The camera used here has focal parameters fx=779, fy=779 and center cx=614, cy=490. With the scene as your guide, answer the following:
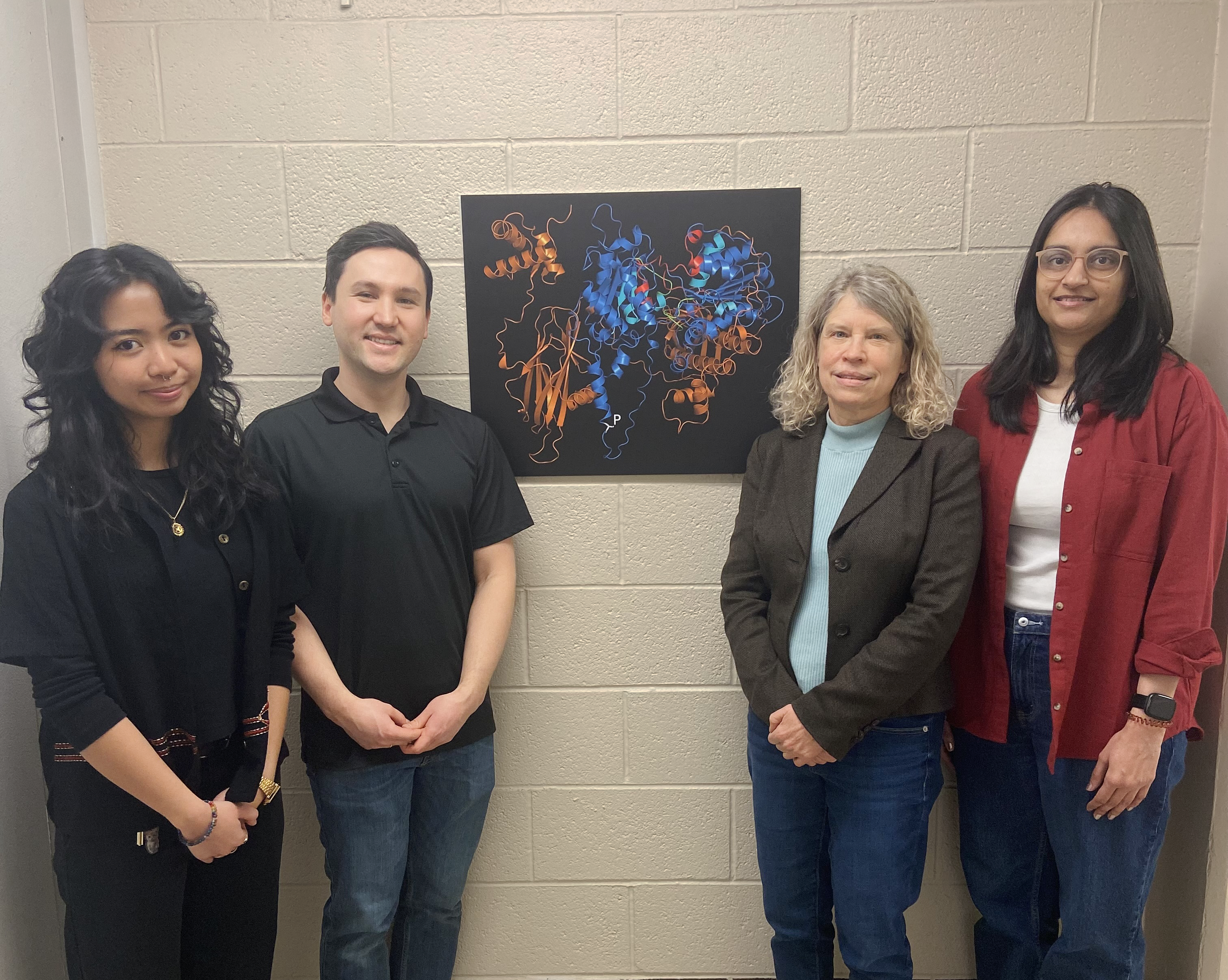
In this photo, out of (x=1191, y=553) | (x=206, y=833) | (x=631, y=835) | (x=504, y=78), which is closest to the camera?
(x=206, y=833)

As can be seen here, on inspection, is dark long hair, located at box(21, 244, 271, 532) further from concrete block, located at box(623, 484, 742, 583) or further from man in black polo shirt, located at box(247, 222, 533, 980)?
concrete block, located at box(623, 484, 742, 583)

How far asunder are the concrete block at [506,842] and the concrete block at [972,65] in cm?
181

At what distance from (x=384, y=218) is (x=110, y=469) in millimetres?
846

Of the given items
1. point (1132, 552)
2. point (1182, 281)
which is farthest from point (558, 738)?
point (1182, 281)

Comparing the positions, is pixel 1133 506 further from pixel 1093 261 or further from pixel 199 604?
pixel 199 604

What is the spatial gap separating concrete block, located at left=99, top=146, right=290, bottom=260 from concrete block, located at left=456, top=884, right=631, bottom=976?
5.49 feet

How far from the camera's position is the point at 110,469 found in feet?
4.08

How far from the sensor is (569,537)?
1879 millimetres

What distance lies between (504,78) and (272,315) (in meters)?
0.76

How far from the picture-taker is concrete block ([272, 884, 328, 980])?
1.95 meters

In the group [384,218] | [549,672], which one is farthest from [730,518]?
[384,218]

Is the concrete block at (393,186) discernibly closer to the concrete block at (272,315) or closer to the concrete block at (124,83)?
the concrete block at (272,315)

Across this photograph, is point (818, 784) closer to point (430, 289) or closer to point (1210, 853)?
point (1210, 853)

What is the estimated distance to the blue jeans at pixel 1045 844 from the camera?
1.49 m
